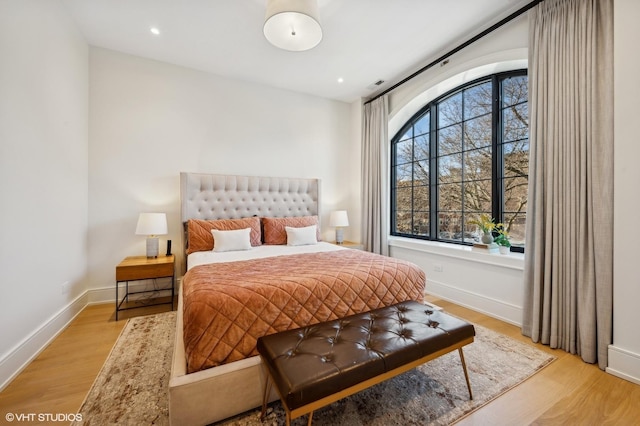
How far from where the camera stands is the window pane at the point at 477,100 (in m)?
3.12

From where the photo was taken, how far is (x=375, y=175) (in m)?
4.18

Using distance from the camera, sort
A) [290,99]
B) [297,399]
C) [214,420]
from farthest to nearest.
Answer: [290,99] < [214,420] < [297,399]

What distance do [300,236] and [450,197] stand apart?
6.91 ft

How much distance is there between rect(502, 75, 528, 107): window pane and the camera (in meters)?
2.81

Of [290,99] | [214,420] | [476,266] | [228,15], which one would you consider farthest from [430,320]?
[290,99]

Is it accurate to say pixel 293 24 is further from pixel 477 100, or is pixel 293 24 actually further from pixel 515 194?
pixel 515 194

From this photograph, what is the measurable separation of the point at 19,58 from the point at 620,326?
4.60 meters

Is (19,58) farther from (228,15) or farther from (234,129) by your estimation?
(234,129)

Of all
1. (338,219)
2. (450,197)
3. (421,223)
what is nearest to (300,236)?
(338,219)

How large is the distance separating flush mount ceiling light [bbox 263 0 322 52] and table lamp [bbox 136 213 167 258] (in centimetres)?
222

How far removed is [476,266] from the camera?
2.91 metres

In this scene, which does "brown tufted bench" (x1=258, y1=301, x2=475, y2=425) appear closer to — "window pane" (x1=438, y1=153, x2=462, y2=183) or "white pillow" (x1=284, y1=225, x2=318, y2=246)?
"white pillow" (x1=284, y1=225, x2=318, y2=246)

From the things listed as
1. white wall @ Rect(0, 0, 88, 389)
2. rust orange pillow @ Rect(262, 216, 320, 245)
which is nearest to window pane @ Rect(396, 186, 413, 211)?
rust orange pillow @ Rect(262, 216, 320, 245)

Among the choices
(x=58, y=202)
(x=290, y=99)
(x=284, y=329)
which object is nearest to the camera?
(x=284, y=329)
